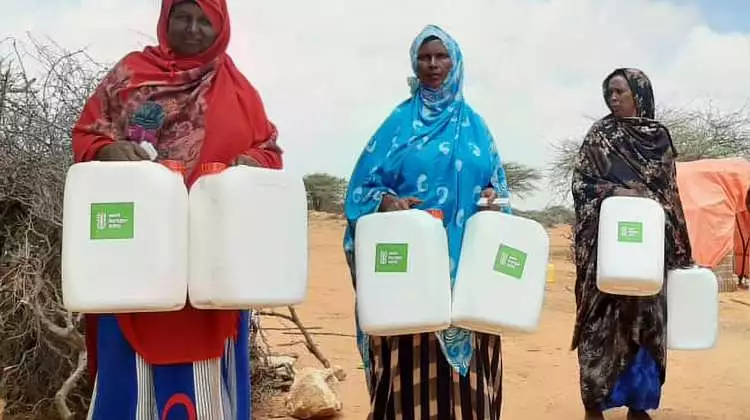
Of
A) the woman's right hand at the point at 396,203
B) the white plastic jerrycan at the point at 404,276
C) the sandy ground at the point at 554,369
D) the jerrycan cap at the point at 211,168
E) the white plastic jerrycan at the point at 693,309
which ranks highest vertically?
the jerrycan cap at the point at 211,168

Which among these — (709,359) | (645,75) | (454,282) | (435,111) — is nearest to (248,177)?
(454,282)

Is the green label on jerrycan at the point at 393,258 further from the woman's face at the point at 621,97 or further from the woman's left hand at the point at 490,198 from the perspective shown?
the woman's face at the point at 621,97

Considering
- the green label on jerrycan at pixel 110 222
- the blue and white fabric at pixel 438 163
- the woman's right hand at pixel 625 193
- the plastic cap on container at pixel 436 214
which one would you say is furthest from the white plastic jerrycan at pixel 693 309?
the green label on jerrycan at pixel 110 222

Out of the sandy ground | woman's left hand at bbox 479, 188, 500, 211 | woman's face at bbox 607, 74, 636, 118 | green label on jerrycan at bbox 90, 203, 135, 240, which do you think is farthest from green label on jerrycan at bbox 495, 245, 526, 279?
the sandy ground

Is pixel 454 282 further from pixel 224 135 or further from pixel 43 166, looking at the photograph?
pixel 43 166

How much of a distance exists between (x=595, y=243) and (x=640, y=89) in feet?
2.46

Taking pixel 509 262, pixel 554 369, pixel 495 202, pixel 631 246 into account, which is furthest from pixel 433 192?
pixel 554 369

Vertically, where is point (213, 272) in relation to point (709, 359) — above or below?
above

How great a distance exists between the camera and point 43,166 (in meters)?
4.24

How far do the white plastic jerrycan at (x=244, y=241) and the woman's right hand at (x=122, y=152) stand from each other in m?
0.20

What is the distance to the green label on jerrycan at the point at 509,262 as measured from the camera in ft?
9.28

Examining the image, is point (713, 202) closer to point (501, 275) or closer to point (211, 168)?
point (501, 275)

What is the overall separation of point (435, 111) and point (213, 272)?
1.18 metres

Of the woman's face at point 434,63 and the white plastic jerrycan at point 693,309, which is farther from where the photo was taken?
the white plastic jerrycan at point 693,309
